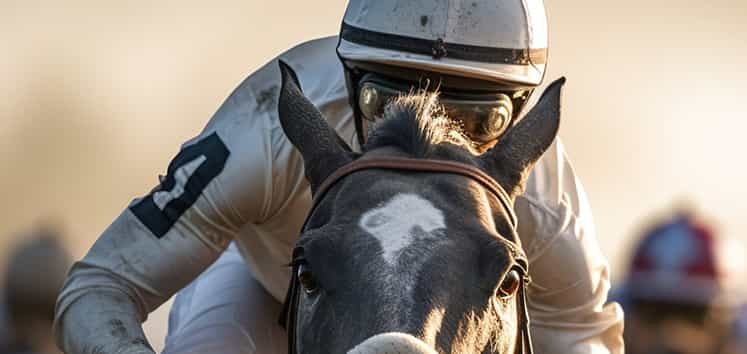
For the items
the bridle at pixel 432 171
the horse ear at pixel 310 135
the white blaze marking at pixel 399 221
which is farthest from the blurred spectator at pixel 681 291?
the white blaze marking at pixel 399 221

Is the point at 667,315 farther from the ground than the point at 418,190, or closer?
closer

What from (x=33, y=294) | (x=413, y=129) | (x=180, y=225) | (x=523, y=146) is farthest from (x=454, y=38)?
(x=33, y=294)

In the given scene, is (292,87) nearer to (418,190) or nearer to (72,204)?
(418,190)

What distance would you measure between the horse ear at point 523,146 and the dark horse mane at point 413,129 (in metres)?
0.10

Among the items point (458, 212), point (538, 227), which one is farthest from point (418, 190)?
point (538, 227)

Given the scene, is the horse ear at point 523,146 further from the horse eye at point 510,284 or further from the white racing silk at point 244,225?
the white racing silk at point 244,225

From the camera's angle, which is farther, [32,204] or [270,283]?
[32,204]

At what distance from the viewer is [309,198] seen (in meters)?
7.59

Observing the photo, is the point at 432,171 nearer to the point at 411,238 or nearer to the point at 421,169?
the point at 421,169

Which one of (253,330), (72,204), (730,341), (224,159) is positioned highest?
(224,159)

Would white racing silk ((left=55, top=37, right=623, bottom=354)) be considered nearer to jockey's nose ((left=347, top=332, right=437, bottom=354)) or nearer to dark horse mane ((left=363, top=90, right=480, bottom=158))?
dark horse mane ((left=363, top=90, right=480, bottom=158))

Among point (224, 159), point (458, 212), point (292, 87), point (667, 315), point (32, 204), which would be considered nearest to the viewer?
point (458, 212)

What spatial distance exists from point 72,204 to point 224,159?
15.3 m

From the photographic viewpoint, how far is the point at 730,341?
11906mm
